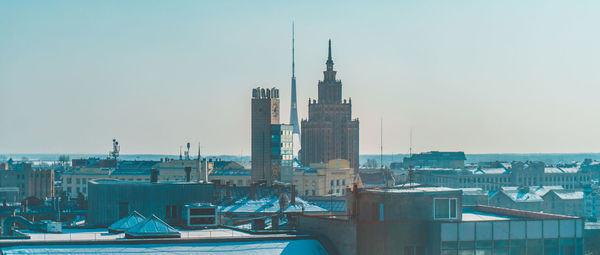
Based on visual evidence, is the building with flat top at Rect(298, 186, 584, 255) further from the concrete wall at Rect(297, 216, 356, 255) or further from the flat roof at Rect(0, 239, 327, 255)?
the flat roof at Rect(0, 239, 327, 255)

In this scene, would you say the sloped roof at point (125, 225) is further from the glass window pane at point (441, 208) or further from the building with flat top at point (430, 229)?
the glass window pane at point (441, 208)

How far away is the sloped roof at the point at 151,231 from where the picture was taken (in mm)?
58062

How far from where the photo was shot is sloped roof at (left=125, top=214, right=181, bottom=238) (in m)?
58.1

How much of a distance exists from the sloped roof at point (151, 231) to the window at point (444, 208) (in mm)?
14726

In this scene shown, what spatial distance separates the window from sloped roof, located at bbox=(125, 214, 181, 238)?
1473 cm

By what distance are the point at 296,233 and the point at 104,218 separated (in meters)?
24.9

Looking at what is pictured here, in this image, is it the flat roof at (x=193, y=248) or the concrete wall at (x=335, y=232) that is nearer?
the flat roof at (x=193, y=248)

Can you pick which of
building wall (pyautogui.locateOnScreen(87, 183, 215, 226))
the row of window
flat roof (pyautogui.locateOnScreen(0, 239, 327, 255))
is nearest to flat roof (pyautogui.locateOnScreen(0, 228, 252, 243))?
flat roof (pyautogui.locateOnScreen(0, 239, 327, 255))

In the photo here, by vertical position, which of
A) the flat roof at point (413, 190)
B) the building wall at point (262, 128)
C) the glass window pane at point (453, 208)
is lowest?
the glass window pane at point (453, 208)

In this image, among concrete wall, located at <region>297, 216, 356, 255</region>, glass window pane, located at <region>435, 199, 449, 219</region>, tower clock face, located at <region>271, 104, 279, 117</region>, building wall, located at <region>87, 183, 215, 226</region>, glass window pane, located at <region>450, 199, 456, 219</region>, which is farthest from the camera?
tower clock face, located at <region>271, 104, 279, 117</region>

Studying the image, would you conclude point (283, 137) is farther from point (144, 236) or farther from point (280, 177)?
point (144, 236)

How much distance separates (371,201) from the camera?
5944cm

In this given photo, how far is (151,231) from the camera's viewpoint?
5850 cm

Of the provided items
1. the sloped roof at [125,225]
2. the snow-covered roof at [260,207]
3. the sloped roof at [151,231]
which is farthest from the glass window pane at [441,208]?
the snow-covered roof at [260,207]
